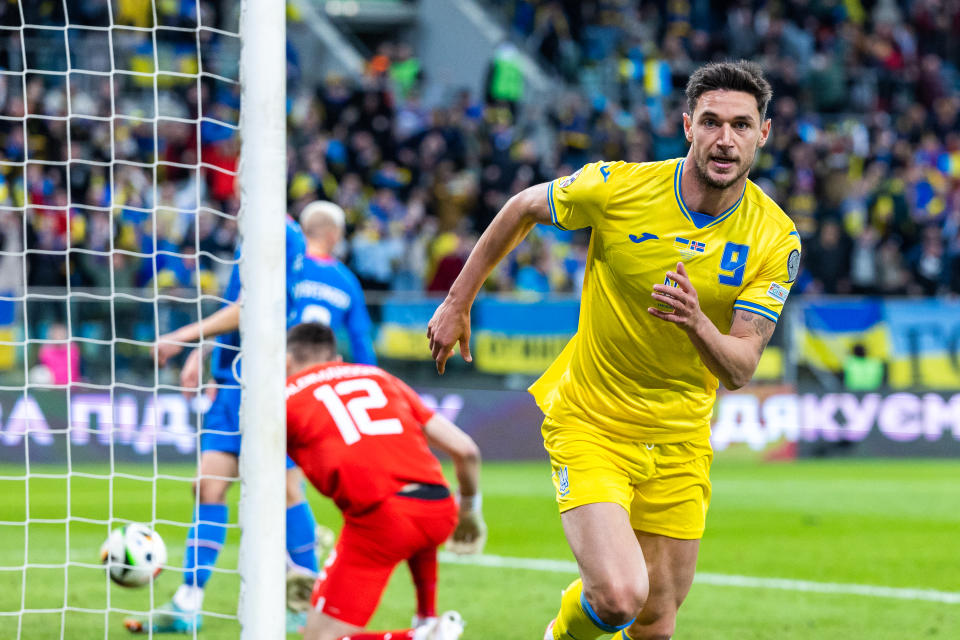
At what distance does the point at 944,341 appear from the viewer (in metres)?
15.2

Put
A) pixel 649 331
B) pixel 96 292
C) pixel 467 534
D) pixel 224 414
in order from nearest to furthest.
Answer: pixel 649 331 → pixel 467 534 → pixel 224 414 → pixel 96 292

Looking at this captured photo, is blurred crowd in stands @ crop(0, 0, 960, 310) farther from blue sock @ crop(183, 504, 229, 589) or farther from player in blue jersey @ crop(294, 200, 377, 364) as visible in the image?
blue sock @ crop(183, 504, 229, 589)

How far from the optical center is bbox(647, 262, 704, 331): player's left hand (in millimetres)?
4117

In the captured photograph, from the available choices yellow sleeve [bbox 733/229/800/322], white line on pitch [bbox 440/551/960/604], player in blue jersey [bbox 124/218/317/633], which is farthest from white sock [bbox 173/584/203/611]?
yellow sleeve [bbox 733/229/800/322]

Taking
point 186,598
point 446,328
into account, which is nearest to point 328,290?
point 186,598

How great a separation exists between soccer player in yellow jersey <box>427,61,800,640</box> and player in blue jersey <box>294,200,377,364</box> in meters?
2.70

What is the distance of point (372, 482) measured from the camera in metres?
5.09

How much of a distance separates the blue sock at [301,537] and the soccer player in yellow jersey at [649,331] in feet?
6.95

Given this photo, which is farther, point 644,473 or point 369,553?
point 369,553

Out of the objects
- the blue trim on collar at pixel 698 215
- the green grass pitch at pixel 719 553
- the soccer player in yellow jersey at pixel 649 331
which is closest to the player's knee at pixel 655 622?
the soccer player in yellow jersey at pixel 649 331

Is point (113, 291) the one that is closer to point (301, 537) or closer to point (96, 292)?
point (301, 537)

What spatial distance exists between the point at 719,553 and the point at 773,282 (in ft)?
16.3

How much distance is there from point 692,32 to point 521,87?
10.9 ft

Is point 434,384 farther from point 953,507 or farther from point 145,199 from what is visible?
point 953,507
